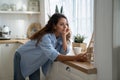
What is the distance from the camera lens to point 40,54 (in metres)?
2.24

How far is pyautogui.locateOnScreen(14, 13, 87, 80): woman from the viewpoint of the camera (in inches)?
84.9

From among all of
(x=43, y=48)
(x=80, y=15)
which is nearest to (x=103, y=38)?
(x=43, y=48)

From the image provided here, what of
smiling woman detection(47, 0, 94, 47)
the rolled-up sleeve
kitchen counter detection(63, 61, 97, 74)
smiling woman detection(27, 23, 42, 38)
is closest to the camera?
kitchen counter detection(63, 61, 97, 74)

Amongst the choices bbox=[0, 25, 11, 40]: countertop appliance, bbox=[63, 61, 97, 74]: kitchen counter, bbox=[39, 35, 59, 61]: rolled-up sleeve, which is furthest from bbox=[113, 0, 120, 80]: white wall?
bbox=[0, 25, 11, 40]: countertop appliance

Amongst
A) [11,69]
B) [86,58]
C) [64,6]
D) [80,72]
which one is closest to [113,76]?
[80,72]

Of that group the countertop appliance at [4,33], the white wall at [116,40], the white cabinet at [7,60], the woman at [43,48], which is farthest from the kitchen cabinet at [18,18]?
the white wall at [116,40]

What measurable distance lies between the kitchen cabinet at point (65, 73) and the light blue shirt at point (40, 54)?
8cm

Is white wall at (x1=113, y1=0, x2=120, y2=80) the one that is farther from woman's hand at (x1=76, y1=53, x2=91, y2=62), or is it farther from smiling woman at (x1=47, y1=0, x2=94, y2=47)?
smiling woman at (x1=47, y1=0, x2=94, y2=47)

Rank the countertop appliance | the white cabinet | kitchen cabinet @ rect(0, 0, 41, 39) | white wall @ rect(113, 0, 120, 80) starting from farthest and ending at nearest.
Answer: kitchen cabinet @ rect(0, 0, 41, 39), the countertop appliance, the white cabinet, white wall @ rect(113, 0, 120, 80)

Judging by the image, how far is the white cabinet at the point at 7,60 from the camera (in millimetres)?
3973

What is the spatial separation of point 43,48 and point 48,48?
2.7 inches

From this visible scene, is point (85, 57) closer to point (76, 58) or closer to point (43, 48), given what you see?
point (76, 58)

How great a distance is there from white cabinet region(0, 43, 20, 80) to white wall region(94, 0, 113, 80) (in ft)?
8.67

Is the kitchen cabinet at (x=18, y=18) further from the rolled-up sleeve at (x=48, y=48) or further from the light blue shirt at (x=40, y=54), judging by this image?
the rolled-up sleeve at (x=48, y=48)
